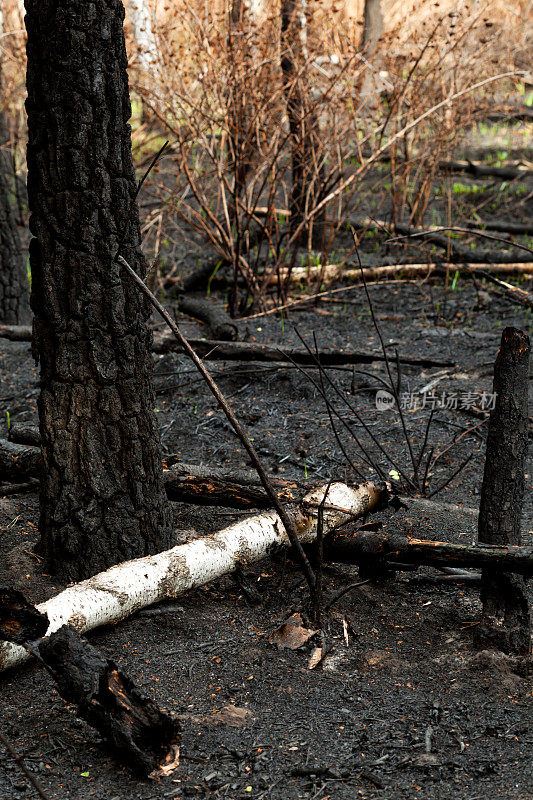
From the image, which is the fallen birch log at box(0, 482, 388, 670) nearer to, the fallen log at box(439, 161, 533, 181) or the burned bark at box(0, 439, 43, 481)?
the burned bark at box(0, 439, 43, 481)

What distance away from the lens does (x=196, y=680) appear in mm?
2375

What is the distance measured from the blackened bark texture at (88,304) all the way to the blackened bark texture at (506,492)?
1.20 metres

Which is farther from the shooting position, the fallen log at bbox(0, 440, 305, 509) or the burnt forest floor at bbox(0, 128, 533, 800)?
the fallen log at bbox(0, 440, 305, 509)

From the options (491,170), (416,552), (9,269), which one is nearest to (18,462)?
(416,552)

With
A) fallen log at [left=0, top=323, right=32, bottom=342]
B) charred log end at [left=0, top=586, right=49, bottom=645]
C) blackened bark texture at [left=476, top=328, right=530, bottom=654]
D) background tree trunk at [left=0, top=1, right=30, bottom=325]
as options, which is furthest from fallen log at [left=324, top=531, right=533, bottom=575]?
background tree trunk at [left=0, top=1, right=30, bottom=325]

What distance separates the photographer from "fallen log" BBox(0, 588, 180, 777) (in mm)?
1931

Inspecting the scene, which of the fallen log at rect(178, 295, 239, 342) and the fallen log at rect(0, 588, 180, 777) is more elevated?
the fallen log at rect(178, 295, 239, 342)

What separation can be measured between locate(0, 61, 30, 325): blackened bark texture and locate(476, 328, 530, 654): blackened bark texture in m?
4.34

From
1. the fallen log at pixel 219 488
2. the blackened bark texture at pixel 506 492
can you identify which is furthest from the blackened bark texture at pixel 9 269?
the blackened bark texture at pixel 506 492

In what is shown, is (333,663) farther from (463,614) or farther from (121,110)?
(121,110)

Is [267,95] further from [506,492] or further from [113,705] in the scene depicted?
[113,705]

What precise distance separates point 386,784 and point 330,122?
Answer: 17.8 ft

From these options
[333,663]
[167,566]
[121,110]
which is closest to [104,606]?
[167,566]

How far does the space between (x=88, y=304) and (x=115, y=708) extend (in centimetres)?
128
